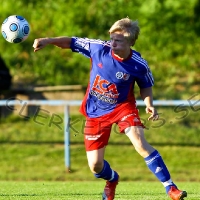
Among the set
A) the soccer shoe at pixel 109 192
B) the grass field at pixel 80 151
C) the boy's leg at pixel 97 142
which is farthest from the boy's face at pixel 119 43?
the grass field at pixel 80 151

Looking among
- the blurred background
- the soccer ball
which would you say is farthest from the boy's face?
the blurred background

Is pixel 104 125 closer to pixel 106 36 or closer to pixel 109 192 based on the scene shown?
pixel 109 192

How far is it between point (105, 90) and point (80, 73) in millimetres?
10028

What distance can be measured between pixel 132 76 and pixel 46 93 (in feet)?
33.7

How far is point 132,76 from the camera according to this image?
6.10 meters

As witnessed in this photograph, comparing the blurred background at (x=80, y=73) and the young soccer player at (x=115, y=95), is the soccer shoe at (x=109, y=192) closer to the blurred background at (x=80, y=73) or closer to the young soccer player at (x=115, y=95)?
the young soccer player at (x=115, y=95)

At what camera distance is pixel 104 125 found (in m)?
6.17

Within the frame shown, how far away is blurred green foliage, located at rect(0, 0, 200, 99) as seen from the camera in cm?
1458

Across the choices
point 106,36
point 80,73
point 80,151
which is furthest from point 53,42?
point 80,73

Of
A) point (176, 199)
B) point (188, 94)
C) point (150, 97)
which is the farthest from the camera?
point (188, 94)

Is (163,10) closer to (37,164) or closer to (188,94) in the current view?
(188,94)

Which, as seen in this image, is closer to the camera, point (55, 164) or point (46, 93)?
point (55, 164)

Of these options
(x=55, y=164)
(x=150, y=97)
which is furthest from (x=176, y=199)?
(x=55, y=164)

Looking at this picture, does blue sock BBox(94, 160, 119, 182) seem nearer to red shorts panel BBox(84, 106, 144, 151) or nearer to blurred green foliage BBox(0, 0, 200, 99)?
red shorts panel BBox(84, 106, 144, 151)
